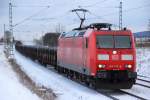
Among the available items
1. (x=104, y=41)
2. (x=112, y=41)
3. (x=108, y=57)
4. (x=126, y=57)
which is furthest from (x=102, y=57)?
(x=126, y=57)

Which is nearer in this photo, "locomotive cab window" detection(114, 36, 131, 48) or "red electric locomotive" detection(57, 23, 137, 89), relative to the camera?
"red electric locomotive" detection(57, 23, 137, 89)

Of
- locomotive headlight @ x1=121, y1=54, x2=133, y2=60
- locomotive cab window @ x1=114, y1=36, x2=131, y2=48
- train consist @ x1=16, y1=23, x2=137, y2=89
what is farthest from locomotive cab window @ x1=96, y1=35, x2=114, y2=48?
locomotive headlight @ x1=121, y1=54, x2=133, y2=60

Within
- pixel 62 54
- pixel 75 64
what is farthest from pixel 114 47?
pixel 62 54

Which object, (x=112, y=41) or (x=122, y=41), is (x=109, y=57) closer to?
(x=112, y=41)

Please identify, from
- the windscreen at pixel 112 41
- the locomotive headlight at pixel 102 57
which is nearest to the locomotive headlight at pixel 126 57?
the windscreen at pixel 112 41

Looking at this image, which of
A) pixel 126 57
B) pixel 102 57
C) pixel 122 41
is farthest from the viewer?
pixel 122 41

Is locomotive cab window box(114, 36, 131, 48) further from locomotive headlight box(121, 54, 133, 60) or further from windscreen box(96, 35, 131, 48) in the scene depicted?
locomotive headlight box(121, 54, 133, 60)

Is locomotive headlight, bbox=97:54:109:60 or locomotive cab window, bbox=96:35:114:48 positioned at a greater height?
locomotive cab window, bbox=96:35:114:48

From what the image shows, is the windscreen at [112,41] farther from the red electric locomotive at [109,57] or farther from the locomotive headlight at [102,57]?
the locomotive headlight at [102,57]

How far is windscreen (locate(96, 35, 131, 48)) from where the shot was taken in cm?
2051

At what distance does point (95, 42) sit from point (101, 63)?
3.30 ft

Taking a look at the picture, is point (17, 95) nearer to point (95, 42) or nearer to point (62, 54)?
point (95, 42)

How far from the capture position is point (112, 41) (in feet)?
67.7

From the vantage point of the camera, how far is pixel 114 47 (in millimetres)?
20547
